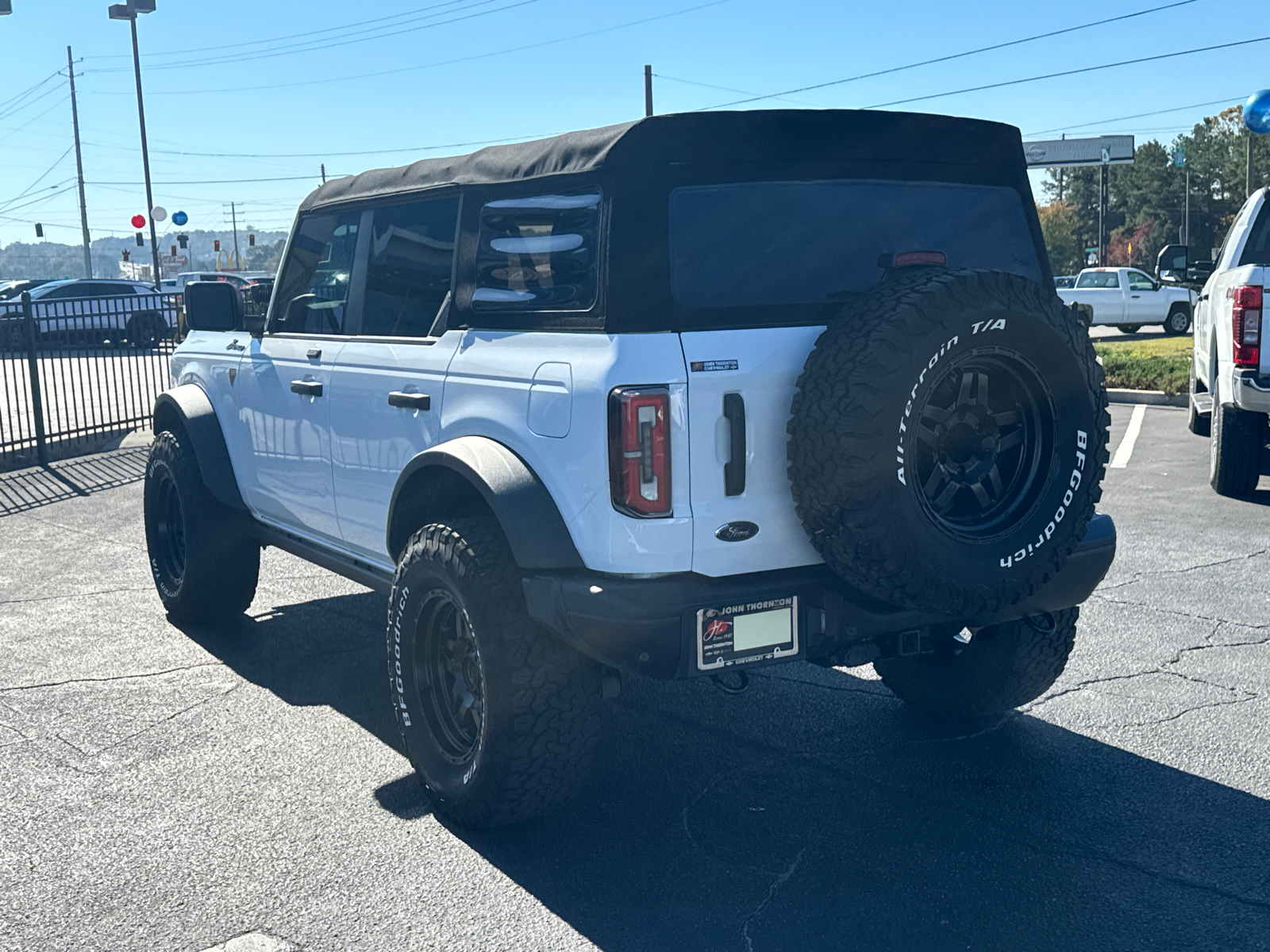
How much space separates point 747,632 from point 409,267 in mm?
2010

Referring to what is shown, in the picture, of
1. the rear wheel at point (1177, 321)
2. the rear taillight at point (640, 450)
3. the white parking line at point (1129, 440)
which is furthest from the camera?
the rear wheel at point (1177, 321)

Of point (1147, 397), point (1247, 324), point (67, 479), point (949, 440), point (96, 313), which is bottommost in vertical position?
point (67, 479)

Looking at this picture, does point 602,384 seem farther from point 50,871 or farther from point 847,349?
point 50,871

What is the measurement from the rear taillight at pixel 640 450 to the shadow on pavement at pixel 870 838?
1.06 m

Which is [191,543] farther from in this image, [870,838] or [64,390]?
[64,390]

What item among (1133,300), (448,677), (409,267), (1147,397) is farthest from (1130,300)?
(448,677)

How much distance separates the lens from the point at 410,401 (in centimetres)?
424

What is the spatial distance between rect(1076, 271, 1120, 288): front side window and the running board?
94.0ft

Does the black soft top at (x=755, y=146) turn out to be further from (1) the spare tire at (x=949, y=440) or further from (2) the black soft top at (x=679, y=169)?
(1) the spare tire at (x=949, y=440)

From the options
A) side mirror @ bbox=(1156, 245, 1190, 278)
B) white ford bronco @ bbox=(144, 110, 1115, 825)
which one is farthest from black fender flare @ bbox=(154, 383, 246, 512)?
side mirror @ bbox=(1156, 245, 1190, 278)

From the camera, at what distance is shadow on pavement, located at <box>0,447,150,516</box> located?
10234 mm

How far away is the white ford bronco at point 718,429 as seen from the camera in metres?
3.35

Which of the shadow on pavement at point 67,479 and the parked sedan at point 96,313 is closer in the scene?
the shadow on pavement at point 67,479

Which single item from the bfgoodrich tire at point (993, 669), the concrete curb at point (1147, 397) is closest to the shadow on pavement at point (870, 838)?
the bfgoodrich tire at point (993, 669)
